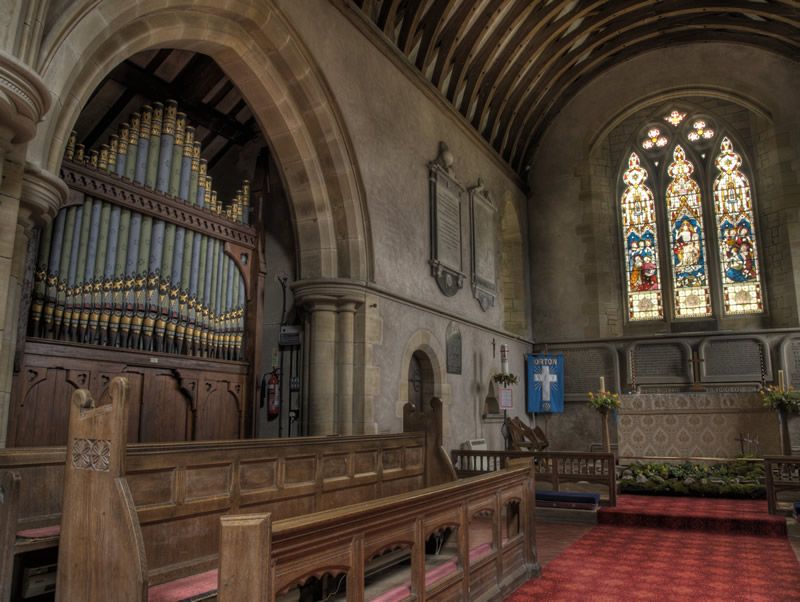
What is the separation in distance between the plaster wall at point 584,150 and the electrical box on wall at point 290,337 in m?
6.51

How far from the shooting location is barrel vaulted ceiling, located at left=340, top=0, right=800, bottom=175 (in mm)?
8000

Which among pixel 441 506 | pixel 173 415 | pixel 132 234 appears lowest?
pixel 441 506

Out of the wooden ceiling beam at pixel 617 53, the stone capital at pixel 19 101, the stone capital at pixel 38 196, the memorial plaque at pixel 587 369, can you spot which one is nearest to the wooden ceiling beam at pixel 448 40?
the wooden ceiling beam at pixel 617 53

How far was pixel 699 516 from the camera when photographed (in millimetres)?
6062

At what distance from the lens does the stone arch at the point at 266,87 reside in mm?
3836

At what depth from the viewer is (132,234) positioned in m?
5.38

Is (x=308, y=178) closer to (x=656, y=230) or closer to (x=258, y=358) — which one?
(x=258, y=358)

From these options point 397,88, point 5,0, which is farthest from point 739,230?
point 5,0

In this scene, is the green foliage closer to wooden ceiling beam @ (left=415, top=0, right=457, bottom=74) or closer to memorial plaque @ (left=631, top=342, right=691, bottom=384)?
memorial plaque @ (left=631, top=342, right=691, bottom=384)

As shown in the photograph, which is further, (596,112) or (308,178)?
(596,112)

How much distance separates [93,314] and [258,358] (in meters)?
1.81

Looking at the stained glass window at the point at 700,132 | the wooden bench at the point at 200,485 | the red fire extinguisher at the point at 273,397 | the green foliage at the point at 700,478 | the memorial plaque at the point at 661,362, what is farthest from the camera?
the stained glass window at the point at 700,132

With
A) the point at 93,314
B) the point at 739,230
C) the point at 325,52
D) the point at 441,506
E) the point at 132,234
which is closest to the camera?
the point at 441,506

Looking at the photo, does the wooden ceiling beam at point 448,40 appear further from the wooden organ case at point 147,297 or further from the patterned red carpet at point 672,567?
the patterned red carpet at point 672,567
